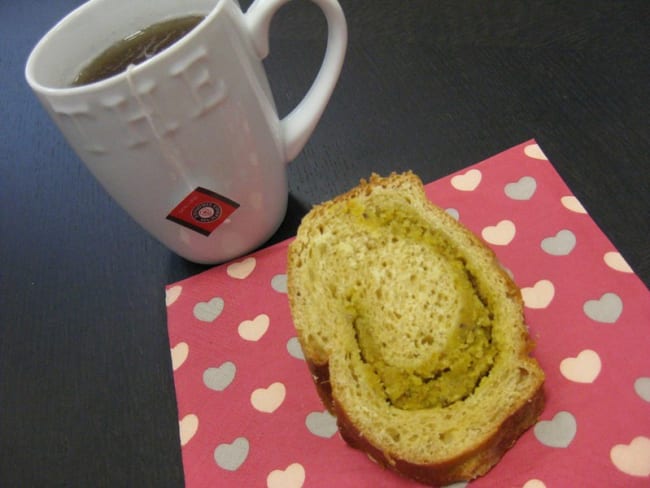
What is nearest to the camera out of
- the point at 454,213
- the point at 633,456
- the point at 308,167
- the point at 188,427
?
the point at 633,456

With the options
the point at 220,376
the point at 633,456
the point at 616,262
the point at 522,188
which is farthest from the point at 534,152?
the point at 220,376

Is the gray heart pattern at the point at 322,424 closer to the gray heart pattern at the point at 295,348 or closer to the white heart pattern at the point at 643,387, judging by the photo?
the gray heart pattern at the point at 295,348

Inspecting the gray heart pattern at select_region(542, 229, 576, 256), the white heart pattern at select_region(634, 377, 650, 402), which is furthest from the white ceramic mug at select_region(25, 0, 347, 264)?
the white heart pattern at select_region(634, 377, 650, 402)

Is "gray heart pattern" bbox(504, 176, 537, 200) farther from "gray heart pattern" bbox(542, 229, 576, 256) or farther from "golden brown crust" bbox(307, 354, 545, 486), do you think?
"golden brown crust" bbox(307, 354, 545, 486)

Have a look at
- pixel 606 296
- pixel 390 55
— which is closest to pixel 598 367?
pixel 606 296

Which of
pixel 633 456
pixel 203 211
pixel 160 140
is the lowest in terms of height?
pixel 633 456

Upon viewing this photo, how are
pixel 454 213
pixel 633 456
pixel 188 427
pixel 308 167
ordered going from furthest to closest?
1. pixel 308 167
2. pixel 454 213
3. pixel 188 427
4. pixel 633 456

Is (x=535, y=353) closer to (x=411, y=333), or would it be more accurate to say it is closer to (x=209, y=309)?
(x=411, y=333)
